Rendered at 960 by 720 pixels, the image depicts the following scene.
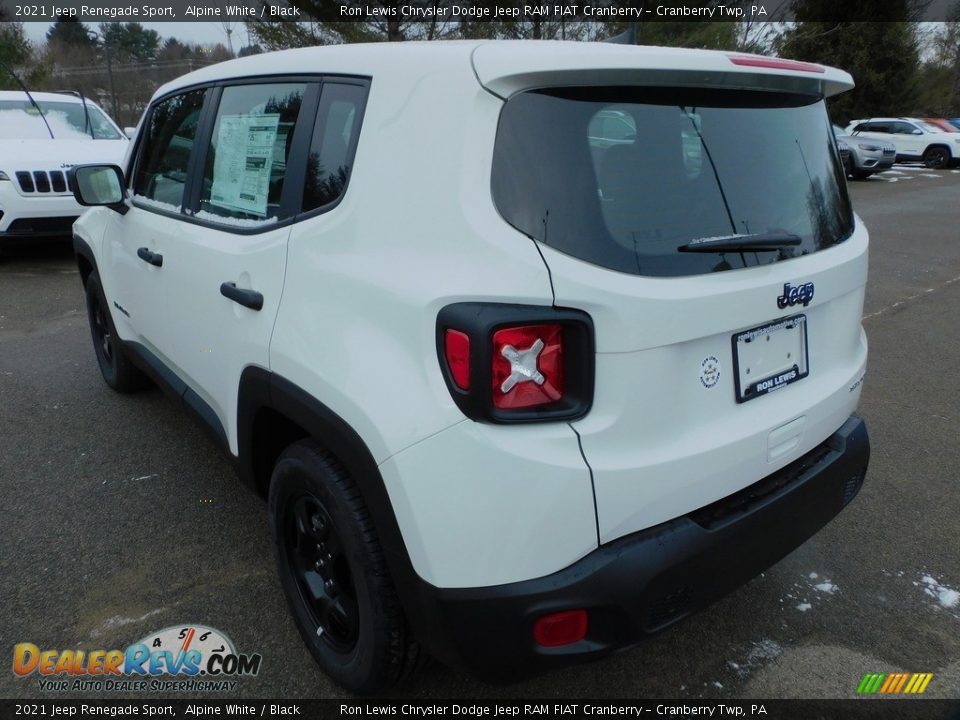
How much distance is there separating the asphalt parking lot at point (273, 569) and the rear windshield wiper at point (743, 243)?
100cm

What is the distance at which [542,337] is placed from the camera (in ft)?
5.07

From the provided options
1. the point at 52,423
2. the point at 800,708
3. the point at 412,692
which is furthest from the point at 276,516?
the point at 52,423

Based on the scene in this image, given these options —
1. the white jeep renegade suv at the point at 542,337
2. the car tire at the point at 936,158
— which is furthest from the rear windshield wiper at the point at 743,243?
the car tire at the point at 936,158

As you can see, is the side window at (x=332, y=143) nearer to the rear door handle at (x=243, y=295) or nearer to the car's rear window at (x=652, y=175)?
the rear door handle at (x=243, y=295)

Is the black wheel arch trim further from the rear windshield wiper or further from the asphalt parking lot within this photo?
the rear windshield wiper

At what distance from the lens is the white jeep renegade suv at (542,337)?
1563 mm

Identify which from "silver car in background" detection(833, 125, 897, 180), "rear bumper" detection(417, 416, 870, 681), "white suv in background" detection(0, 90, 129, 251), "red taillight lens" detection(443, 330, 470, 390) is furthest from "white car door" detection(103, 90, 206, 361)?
"silver car in background" detection(833, 125, 897, 180)

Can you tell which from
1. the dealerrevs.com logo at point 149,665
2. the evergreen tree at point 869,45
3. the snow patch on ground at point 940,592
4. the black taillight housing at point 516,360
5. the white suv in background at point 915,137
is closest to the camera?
the black taillight housing at point 516,360

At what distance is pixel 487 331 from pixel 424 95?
0.62 metres

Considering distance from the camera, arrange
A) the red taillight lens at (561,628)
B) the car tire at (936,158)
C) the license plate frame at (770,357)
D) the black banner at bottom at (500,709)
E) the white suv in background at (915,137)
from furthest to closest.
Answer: the car tire at (936,158) → the white suv in background at (915,137) → the black banner at bottom at (500,709) → the license plate frame at (770,357) → the red taillight lens at (561,628)

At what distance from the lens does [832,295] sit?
2.04 metres

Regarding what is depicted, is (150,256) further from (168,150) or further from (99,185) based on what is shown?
(99,185)

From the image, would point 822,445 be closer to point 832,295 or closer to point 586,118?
point 832,295

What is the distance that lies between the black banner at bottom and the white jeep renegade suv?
16cm
